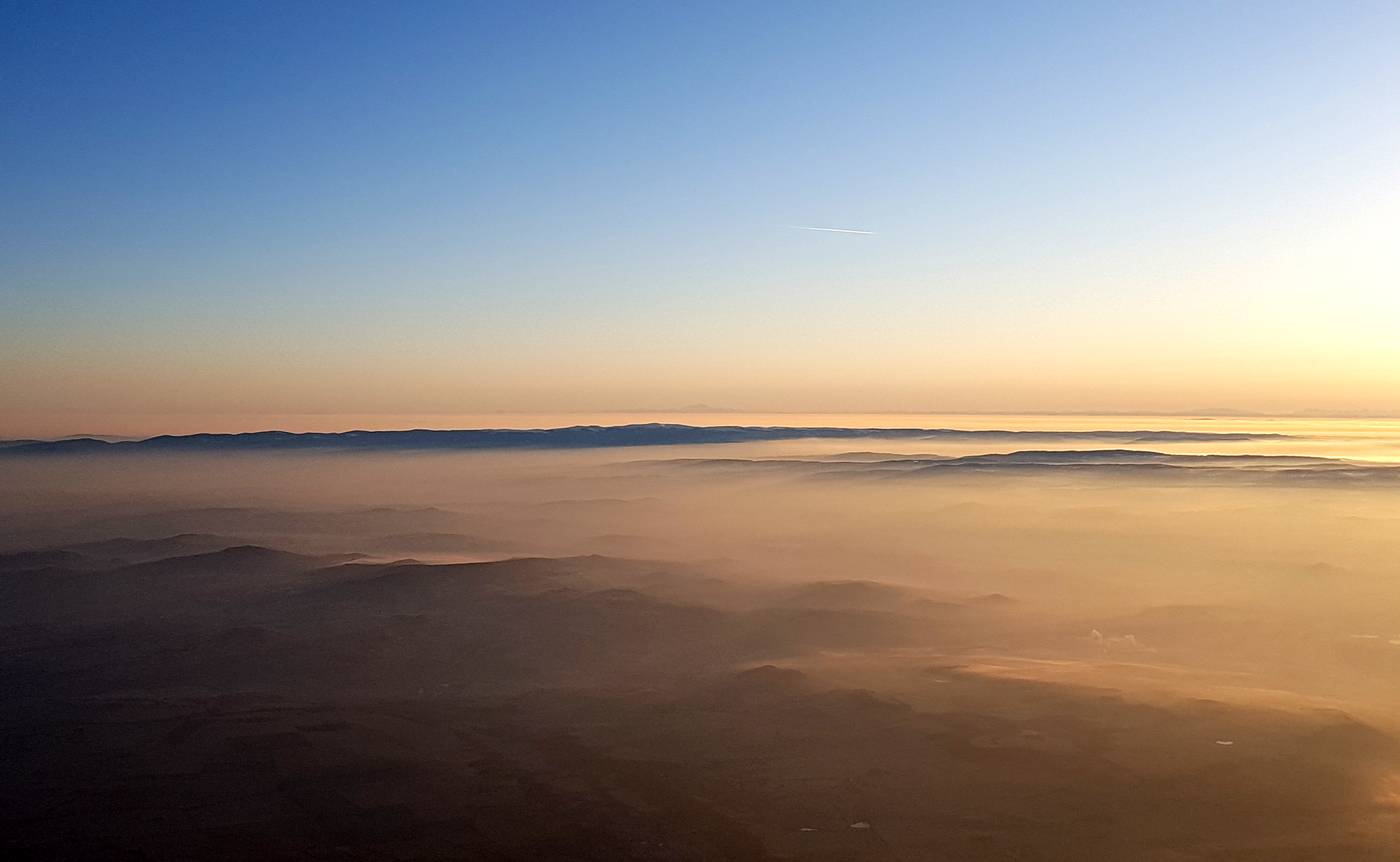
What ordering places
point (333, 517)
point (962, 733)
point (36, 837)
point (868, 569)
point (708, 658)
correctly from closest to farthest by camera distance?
point (36, 837) < point (962, 733) < point (708, 658) < point (868, 569) < point (333, 517)

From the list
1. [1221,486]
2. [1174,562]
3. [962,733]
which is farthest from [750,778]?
[1221,486]

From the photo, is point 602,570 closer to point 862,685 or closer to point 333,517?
point 862,685

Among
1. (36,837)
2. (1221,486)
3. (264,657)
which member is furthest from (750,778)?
(1221,486)

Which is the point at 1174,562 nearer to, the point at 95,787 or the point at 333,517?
the point at 95,787

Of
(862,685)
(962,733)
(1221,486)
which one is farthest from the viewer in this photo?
(1221,486)

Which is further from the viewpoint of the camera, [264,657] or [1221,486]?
[1221,486]

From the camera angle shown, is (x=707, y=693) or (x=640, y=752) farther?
(x=707, y=693)
